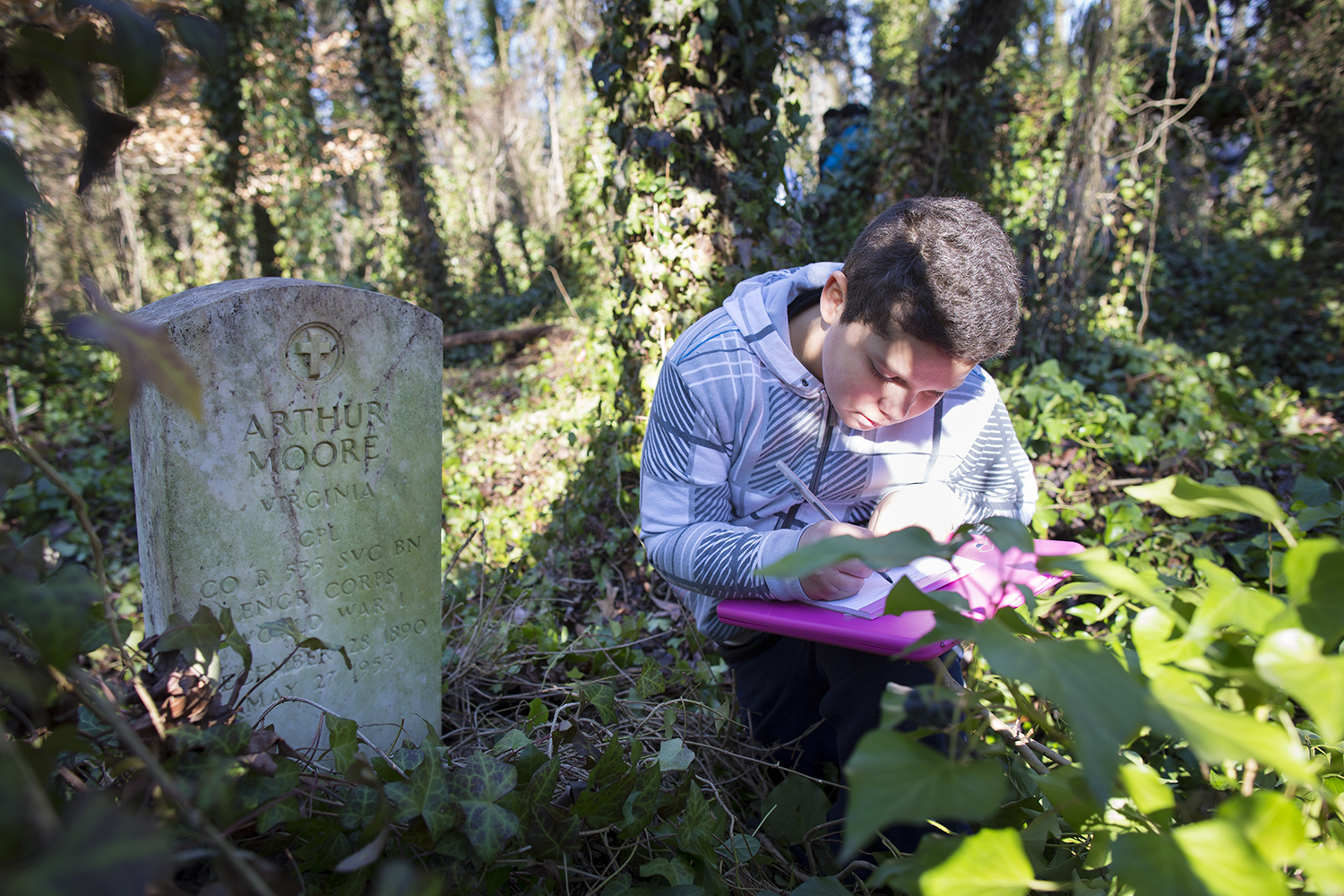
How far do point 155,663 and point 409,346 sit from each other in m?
0.97

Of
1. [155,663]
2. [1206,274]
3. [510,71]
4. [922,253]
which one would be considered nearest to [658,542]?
[922,253]

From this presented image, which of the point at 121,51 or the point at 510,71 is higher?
the point at 510,71

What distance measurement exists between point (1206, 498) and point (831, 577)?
0.74 meters

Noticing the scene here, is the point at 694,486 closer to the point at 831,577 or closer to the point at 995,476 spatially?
the point at 831,577

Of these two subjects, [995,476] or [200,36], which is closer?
A: [200,36]

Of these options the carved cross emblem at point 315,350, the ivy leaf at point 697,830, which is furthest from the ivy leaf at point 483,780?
the carved cross emblem at point 315,350

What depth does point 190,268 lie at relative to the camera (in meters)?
11.0

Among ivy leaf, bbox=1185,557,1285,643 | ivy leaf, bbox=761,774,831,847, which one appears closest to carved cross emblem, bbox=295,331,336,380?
ivy leaf, bbox=761,774,831,847

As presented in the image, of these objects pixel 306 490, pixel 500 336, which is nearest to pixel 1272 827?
pixel 306 490

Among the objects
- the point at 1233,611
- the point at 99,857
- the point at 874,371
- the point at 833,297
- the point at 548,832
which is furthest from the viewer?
the point at 833,297

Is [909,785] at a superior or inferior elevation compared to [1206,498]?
Answer: inferior

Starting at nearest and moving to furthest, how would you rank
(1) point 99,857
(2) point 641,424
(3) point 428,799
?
(1) point 99,857, (3) point 428,799, (2) point 641,424

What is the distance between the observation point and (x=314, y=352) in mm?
1709

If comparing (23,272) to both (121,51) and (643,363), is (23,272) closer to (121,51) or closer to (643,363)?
(121,51)
